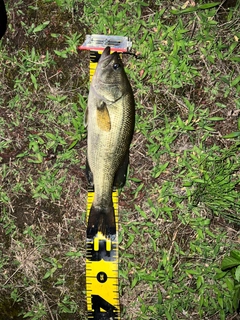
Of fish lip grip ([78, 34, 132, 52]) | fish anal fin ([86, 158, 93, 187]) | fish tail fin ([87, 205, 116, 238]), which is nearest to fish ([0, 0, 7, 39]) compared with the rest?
fish lip grip ([78, 34, 132, 52])

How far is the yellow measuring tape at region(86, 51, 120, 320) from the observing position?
3.74m

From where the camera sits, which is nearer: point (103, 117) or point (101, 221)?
point (103, 117)

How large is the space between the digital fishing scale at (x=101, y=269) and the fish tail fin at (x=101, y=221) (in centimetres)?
5

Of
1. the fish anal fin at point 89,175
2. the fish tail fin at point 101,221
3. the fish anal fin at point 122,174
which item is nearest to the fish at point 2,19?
the fish anal fin at point 89,175

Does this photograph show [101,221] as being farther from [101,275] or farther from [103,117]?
[103,117]

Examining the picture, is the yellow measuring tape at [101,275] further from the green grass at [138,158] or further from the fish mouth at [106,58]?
the fish mouth at [106,58]

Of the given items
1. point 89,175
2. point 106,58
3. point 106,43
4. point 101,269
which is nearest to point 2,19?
point 106,43

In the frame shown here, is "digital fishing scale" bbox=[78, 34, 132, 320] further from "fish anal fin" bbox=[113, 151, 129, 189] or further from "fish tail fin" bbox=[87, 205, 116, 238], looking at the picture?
"fish anal fin" bbox=[113, 151, 129, 189]

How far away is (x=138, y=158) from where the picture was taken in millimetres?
3834

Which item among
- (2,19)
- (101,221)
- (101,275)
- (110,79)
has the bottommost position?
(101,275)

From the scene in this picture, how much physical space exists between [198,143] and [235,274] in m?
1.36

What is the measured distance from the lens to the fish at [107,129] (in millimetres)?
3314

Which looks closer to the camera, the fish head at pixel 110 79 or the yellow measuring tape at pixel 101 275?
the fish head at pixel 110 79

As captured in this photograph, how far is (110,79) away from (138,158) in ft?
3.10
